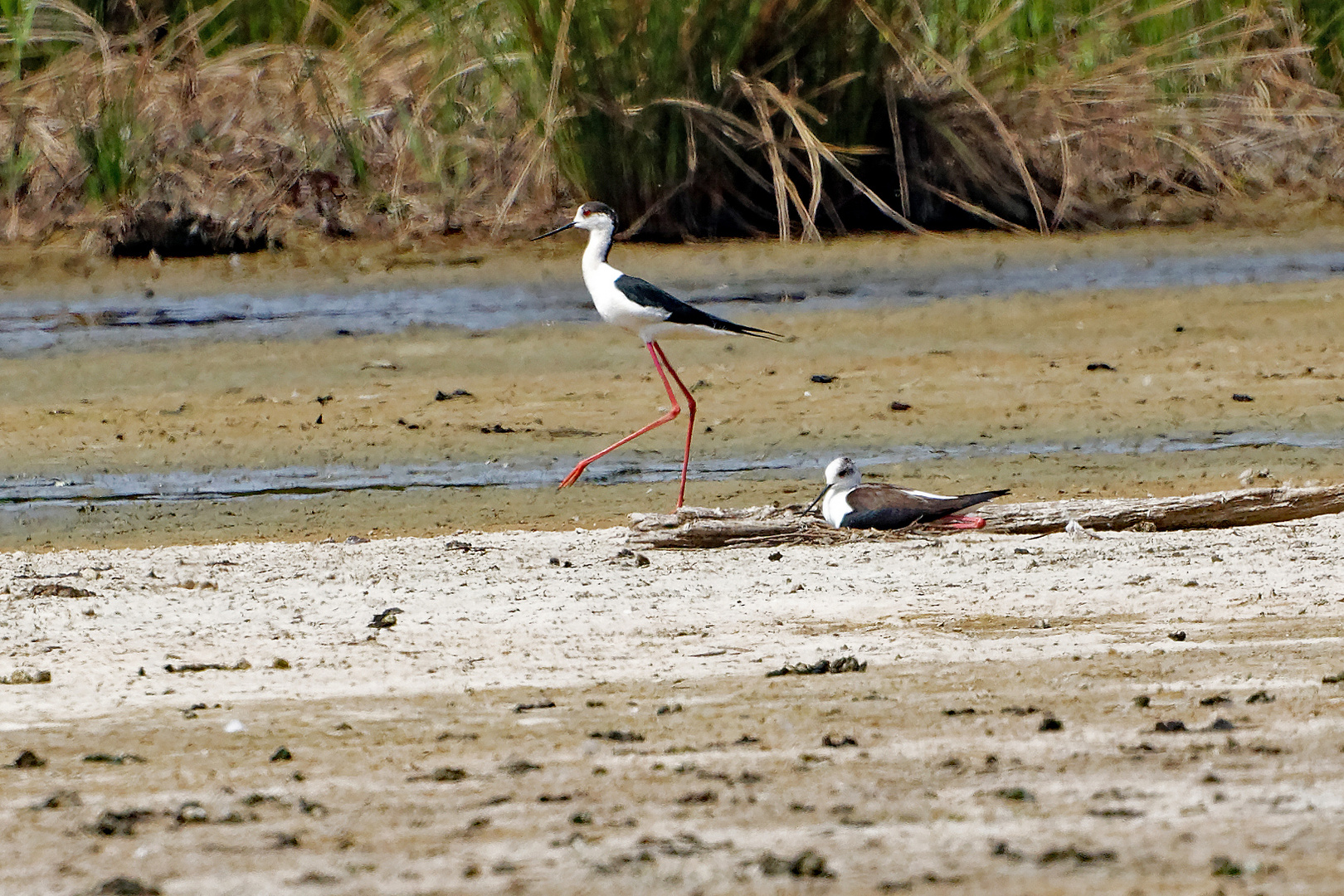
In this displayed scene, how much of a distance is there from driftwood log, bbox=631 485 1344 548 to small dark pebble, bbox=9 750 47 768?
2.82 metres

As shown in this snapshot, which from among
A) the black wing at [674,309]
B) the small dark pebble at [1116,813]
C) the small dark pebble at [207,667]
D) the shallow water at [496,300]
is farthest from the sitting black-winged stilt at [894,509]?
the shallow water at [496,300]

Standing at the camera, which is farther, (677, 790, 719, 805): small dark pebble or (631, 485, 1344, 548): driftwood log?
(631, 485, 1344, 548): driftwood log

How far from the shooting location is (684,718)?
13.3ft

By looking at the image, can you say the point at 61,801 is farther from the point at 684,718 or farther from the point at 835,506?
the point at 835,506

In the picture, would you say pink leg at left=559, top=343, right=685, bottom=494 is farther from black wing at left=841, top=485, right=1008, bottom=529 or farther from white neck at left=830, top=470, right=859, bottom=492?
black wing at left=841, top=485, right=1008, bottom=529

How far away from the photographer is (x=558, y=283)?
43.0 feet

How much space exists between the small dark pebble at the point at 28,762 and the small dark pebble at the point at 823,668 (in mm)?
1509

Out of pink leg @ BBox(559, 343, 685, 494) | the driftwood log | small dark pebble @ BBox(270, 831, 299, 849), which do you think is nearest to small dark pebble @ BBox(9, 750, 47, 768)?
small dark pebble @ BBox(270, 831, 299, 849)

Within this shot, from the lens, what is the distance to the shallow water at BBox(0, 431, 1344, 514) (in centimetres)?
805

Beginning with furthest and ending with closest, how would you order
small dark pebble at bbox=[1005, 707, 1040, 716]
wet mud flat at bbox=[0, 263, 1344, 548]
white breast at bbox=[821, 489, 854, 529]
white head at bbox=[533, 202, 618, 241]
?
white head at bbox=[533, 202, 618, 241]
wet mud flat at bbox=[0, 263, 1344, 548]
white breast at bbox=[821, 489, 854, 529]
small dark pebble at bbox=[1005, 707, 1040, 716]

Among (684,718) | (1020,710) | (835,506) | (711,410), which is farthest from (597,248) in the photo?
(1020,710)

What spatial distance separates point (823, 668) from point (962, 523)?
2044 mm

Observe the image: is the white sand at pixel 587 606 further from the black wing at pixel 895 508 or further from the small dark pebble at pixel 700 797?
the small dark pebble at pixel 700 797

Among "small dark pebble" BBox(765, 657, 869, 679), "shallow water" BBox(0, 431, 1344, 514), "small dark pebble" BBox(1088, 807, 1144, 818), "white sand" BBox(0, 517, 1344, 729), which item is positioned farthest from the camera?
"shallow water" BBox(0, 431, 1344, 514)
